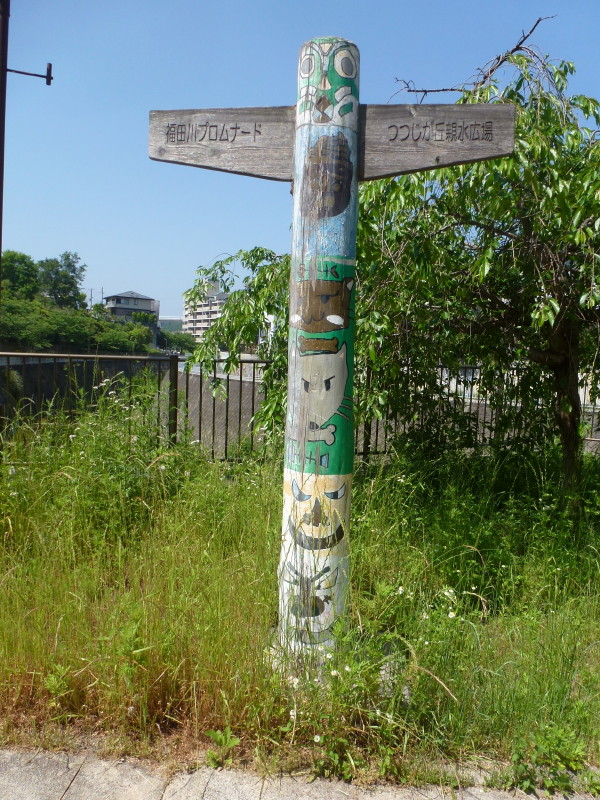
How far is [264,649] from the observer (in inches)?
104

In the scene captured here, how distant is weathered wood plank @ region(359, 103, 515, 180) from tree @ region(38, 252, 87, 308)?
94057 millimetres

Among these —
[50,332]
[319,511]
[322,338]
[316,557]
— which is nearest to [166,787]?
[316,557]

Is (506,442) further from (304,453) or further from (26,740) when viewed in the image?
(26,740)

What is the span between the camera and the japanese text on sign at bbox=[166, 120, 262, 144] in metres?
2.95

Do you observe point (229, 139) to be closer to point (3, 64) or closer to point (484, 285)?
point (484, 285)

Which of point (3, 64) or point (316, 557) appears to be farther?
point (3, 64)

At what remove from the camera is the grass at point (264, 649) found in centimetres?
245

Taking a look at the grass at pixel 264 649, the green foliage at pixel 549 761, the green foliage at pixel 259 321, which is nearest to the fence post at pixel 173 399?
the green foliage at pixel 259 321

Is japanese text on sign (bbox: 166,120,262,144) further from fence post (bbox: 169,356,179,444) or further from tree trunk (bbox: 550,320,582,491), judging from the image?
tree trunk (bbox: 550,320,582,491)

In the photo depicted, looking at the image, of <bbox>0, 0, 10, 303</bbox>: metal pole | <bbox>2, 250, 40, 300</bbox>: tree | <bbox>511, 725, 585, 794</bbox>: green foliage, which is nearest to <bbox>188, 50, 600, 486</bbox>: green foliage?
<bbox>0, 0, 10, 303</bbox>: metal pole

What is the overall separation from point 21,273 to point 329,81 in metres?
87.7

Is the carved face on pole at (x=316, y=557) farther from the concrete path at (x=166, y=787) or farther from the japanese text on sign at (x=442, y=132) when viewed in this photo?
the japanese text on sign at (x=442, y=132)

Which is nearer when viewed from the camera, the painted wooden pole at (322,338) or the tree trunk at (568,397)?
the painted wooden pole at (322,338)

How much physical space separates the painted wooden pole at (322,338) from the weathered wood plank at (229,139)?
0.43 ft
